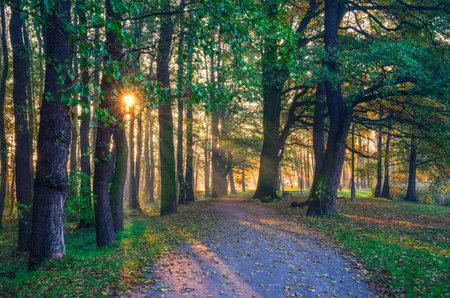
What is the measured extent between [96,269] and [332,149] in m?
10.1

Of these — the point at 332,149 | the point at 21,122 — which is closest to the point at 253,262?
the point at 332,149

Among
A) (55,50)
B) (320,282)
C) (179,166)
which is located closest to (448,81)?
→ (320,282)

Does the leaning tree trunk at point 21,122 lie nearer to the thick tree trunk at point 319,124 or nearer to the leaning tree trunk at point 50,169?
the leaning tree trunk at point 50,169

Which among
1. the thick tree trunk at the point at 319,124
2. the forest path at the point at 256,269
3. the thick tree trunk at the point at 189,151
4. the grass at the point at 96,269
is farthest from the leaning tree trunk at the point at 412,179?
the grass at the point at 96,269

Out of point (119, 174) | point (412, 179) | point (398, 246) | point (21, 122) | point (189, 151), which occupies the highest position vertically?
point (21, 122)

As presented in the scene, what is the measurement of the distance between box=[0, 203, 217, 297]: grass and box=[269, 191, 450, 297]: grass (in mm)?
4701

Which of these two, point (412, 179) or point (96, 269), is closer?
point (96, 269)

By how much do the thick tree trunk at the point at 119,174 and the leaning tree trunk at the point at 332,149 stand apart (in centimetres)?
800

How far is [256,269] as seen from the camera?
5938 millimetres

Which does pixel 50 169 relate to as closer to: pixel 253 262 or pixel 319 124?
pixel 253 262

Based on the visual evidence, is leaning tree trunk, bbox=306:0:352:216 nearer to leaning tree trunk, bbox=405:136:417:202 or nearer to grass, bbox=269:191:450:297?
grass, bbox=269:191:450:297

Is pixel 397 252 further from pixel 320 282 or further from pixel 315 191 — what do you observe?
pixel 315 191

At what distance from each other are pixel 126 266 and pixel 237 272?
8.02 ft

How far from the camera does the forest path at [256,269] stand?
4.85 metres
